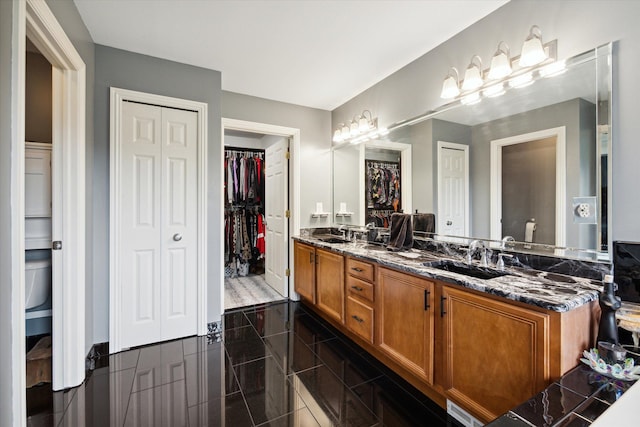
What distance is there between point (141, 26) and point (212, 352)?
8.39 ft

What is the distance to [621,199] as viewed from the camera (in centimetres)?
136

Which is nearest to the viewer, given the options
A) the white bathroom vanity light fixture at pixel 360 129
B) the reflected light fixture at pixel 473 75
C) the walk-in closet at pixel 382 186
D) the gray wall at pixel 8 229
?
the gray wall at pixel 8 229

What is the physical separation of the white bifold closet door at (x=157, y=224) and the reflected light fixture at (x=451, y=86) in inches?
84.7

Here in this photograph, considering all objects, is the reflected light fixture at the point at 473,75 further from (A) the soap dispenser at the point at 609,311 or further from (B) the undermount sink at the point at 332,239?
(B) the undermount sink at the point at 332,239

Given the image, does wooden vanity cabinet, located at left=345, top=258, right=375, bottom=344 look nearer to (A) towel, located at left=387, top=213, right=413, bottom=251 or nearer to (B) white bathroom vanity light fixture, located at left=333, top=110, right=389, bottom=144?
(A) towel, located at left=387, top=213, right=413, bottom=251

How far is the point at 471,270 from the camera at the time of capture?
184 cm

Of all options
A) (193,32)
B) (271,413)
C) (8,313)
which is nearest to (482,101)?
(193,32)

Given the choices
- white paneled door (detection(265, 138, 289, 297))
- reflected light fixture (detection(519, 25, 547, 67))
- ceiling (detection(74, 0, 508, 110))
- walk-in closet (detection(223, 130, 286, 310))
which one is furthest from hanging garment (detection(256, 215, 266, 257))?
reflected light fixture (detection(519, 25, 547, 67))

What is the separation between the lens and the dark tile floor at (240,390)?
1610 millimetres

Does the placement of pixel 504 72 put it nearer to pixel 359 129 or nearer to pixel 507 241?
pixel 507 241

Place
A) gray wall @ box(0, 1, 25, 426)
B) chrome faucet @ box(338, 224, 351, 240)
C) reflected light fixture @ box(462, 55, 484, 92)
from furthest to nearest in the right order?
chrome faucet @ box(338, 224, 351, 240)
reflected light fixture @ box(462, 55, 484, 92)
gray wall @ box(0, 1, 25, 426)

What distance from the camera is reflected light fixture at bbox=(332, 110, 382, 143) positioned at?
3.00 metres

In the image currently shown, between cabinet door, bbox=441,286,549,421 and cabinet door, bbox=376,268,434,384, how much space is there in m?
0.12

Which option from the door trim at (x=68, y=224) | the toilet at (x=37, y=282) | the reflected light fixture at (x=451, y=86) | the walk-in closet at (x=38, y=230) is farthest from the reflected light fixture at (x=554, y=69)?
the toilet at (x=37, y=282)
